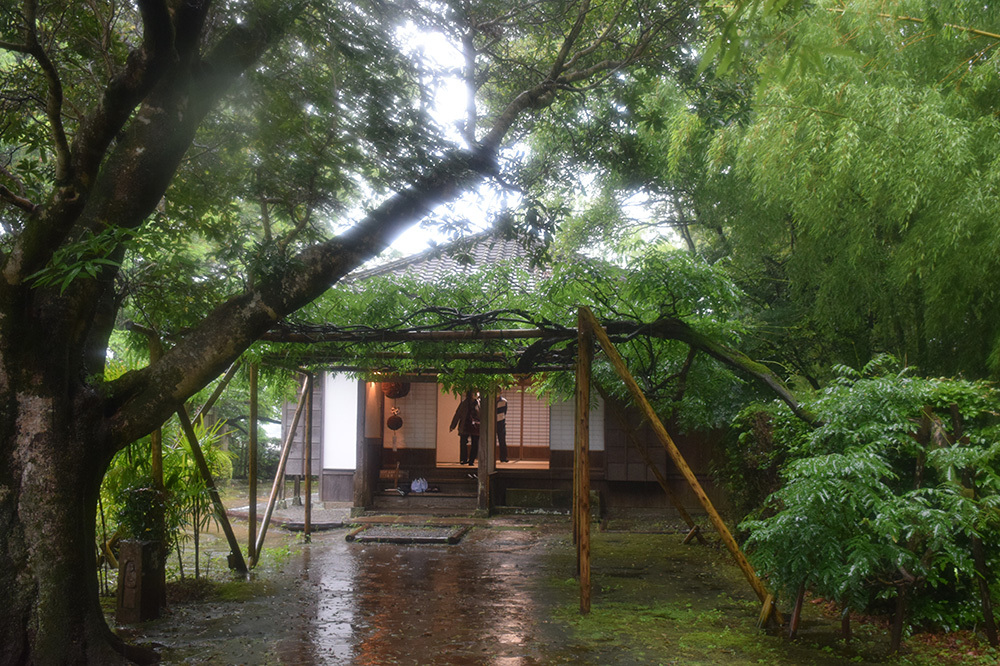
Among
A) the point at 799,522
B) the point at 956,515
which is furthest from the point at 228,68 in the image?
the point at 956,515

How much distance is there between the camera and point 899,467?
658 centimetres

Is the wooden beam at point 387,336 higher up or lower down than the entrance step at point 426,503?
higher up

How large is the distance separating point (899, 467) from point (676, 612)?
2.29 m

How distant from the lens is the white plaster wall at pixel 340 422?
14258 millimetres

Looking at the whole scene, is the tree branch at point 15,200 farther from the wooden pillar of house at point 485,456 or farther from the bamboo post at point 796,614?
the wooden pillar of house at point 485,456

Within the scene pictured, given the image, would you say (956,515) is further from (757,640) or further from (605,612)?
(605,612)

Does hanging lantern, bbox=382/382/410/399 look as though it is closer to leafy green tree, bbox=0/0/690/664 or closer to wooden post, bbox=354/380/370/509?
wooden post, bbox=354/380/370/509

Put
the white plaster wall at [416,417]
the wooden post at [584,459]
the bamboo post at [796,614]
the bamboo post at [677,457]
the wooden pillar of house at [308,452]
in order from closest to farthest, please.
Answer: the bamboo post at [796,614] < the bamboo post at [677,457] < the wooden post at [584,459] < the wooden pillar of house at [308,452] < the white plaster wall at [416,417]

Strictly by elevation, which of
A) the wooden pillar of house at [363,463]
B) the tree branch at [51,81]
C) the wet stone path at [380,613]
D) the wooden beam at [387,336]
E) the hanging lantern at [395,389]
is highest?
the tree branch at [51,81]

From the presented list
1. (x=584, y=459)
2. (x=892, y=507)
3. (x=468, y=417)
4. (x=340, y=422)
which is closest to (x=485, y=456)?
(x=468, y=417)

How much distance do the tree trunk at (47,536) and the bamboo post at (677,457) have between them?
157 inches

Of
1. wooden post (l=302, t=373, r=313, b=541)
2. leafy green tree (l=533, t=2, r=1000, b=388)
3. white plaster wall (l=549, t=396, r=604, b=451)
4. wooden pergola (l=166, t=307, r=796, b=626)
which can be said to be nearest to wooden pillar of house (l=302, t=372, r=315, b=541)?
wooden post (l=302, t=373, r=313, b=541)

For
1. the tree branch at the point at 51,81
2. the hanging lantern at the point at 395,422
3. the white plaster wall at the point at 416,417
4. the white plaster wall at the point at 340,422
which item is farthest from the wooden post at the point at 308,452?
the tree branch at the point at 51,81

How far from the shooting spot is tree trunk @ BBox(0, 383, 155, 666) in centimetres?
468
